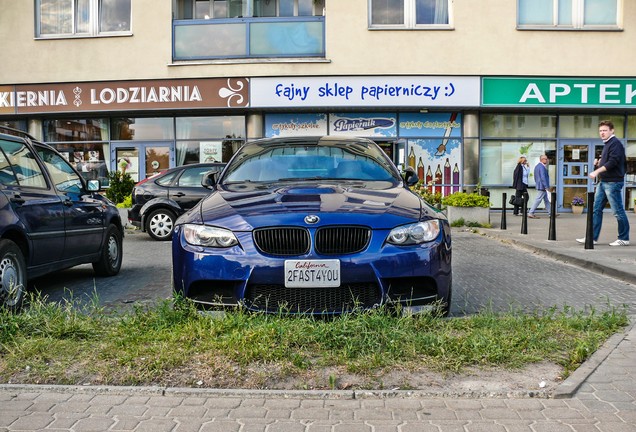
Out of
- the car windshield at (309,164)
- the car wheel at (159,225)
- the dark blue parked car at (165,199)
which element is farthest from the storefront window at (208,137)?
the car windshield at (309,164)

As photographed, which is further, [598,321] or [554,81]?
[554,81]

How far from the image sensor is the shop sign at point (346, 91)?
67.1 ft

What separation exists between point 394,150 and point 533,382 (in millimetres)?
17901

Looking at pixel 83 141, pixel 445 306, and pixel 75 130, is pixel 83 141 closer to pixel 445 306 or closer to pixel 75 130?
pixel 75 130

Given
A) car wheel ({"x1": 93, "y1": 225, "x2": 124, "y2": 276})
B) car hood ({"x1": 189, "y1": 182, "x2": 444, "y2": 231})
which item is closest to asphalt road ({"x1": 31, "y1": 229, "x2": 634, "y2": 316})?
car wheel ({"x1": 93, "y1": 225, "x2": 124, "y2": 276})

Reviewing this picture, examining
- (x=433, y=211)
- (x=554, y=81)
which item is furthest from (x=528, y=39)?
(x=433, y=211)

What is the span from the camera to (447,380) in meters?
3.74

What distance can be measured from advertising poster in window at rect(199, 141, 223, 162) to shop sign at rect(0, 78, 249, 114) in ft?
4.61

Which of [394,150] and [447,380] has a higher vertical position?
[394,150]

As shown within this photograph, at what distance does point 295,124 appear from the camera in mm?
21281

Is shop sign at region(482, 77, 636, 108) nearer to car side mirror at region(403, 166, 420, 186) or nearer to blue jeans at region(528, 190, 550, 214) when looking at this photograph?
blue jeans at region(528, 190, 550, 214)

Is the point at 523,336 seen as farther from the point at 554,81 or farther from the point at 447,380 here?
the point at 554,81

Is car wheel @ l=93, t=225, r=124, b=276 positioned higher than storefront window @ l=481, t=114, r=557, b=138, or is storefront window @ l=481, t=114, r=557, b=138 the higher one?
storefront window @ l=481, t=114, r=557, b=138

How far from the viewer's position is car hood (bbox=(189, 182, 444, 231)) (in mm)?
4688
